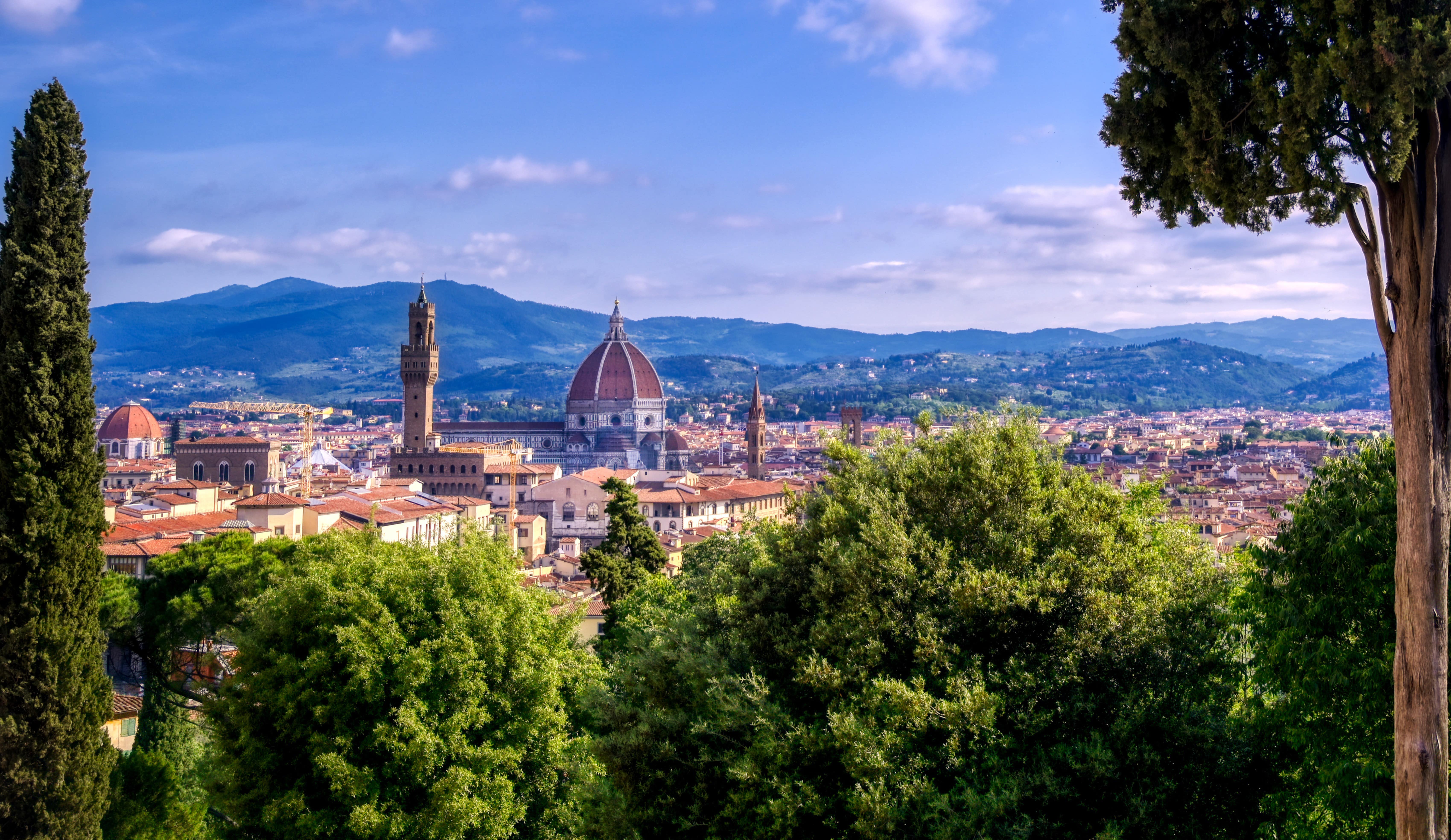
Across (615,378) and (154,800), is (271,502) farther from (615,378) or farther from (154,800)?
(615,378)

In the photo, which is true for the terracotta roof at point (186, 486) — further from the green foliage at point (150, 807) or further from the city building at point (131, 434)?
the city building at point (131, 434)

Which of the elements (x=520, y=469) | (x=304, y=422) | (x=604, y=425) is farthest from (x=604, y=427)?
(x=520, y=469)

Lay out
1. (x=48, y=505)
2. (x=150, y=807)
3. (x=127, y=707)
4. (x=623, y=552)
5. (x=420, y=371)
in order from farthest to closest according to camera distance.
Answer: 1. (x=420, y=371)
2. (x=623, y=552)
3. (x=127, y=707)
4. (x=150, y=807)
5. (x=48, y=505)

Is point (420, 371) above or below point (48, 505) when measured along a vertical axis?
above

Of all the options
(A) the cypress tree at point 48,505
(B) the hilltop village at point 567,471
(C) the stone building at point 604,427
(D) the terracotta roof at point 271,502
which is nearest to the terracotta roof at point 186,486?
(B) the hilltop village at point 567,471

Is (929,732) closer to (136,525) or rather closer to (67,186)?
(67,186)

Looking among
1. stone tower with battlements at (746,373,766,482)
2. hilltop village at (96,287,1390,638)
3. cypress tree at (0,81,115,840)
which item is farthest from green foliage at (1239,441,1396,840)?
stone tower with battlements at (746,373,766,482)

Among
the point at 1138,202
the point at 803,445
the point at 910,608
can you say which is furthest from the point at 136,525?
the point at 803,445
